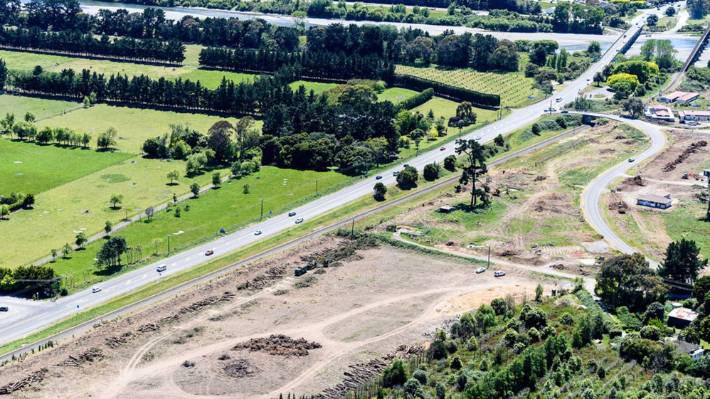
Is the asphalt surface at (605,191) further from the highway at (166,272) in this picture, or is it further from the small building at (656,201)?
the highway at (166,272)

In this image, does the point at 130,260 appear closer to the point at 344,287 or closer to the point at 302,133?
the point at 344,287

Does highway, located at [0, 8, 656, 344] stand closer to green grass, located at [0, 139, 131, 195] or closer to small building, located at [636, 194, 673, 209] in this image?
green grass, located at [0, 139, 131, 195]

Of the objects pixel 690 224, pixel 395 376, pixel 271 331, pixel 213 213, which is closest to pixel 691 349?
pixel 395 376


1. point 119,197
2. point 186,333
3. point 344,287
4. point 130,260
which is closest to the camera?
point 186,333

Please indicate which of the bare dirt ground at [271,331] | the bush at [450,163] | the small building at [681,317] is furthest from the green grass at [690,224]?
the bush at [450,163]

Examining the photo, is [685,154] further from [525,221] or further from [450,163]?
[525,221]

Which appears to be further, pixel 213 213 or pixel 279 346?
pixel 213 213

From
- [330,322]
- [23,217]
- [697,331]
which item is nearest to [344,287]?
[330,322]
